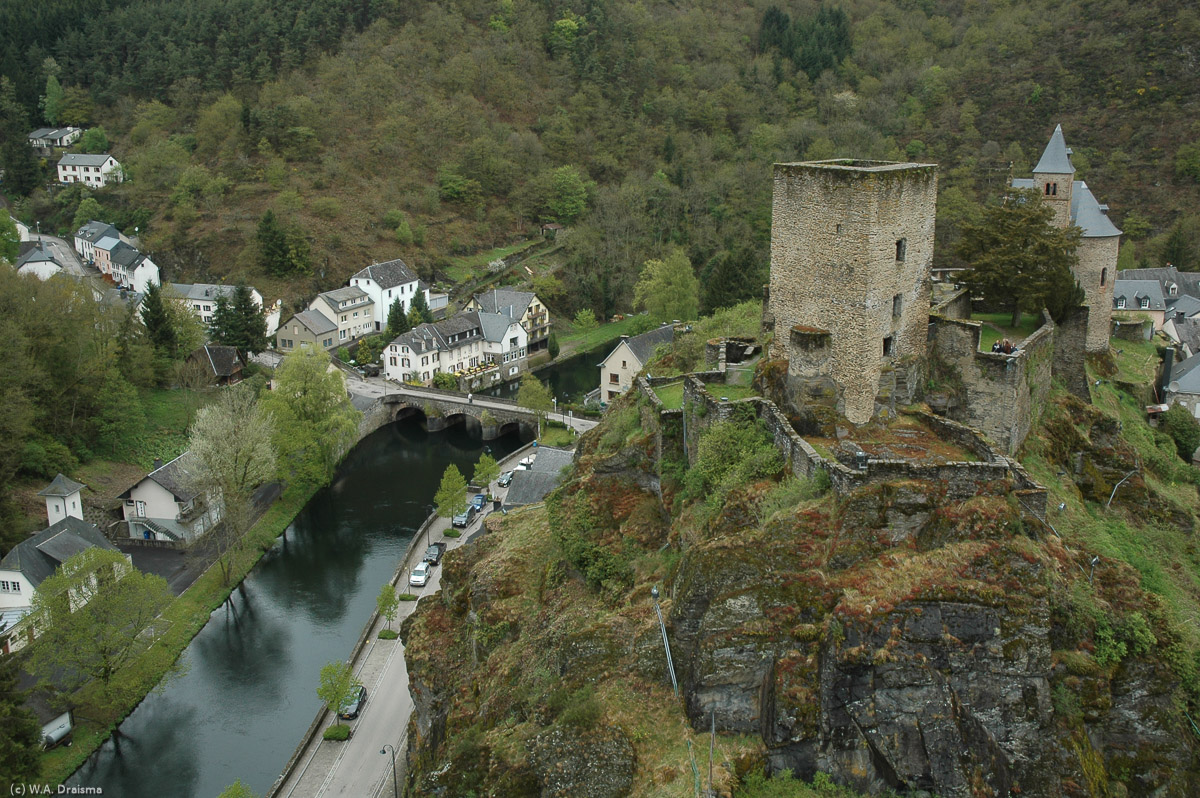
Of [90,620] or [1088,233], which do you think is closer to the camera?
[1088,233]

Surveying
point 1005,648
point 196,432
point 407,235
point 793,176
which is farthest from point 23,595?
point 407,235

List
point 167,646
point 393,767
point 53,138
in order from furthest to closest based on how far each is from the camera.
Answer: point 53,138 → point 167,646 → point 393,767

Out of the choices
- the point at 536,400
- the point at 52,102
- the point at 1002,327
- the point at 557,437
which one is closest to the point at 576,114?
the point at 52,102

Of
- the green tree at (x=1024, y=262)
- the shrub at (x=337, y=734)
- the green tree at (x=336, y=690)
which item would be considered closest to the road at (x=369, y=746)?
the shrub at (x=337, y=734)

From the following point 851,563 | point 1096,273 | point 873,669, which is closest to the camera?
point 873,669

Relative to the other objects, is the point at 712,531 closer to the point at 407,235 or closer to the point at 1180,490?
the point at 1180,490

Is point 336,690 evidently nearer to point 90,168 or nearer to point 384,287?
point 384,287
